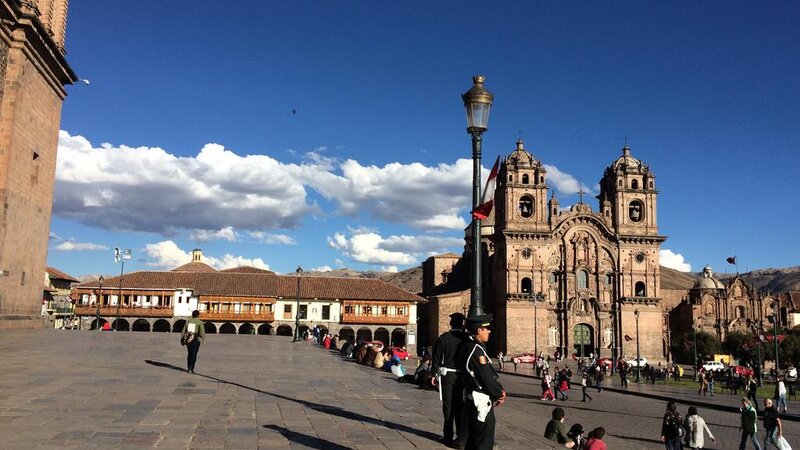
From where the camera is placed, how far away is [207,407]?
8.97m

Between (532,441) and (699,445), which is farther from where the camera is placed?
(699,445)

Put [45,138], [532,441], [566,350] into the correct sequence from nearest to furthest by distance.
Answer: [532,441], [45,138], [566,350]

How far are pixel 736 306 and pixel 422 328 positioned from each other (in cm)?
3223

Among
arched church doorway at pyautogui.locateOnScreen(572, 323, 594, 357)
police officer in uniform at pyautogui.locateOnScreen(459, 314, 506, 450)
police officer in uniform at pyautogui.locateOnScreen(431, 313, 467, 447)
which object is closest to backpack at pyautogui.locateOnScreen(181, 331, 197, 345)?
police officer in uniform at pyautogui.locateOnScreen(431, 313, 467, 447)

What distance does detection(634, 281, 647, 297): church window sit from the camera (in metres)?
57.9

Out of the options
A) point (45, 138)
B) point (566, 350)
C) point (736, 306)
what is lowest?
point (566, 350)

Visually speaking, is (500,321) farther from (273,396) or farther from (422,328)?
(273,396)

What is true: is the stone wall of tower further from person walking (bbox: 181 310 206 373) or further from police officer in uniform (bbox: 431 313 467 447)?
police officer in uniform (bbox: 431 313 467 447)

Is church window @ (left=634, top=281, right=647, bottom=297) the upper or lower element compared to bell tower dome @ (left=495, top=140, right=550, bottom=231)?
lower

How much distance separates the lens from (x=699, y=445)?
12.3 m

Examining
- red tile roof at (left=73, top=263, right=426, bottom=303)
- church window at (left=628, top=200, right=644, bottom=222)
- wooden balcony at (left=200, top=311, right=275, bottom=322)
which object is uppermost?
church window at (left=628, top=200, right=644, bottom=222)

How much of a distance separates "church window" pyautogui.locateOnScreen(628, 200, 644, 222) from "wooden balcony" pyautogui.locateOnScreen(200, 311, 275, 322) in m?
34.1

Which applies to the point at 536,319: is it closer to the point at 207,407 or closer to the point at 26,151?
the point at 26,151

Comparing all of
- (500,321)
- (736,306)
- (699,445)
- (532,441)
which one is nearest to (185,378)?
(532,441)
